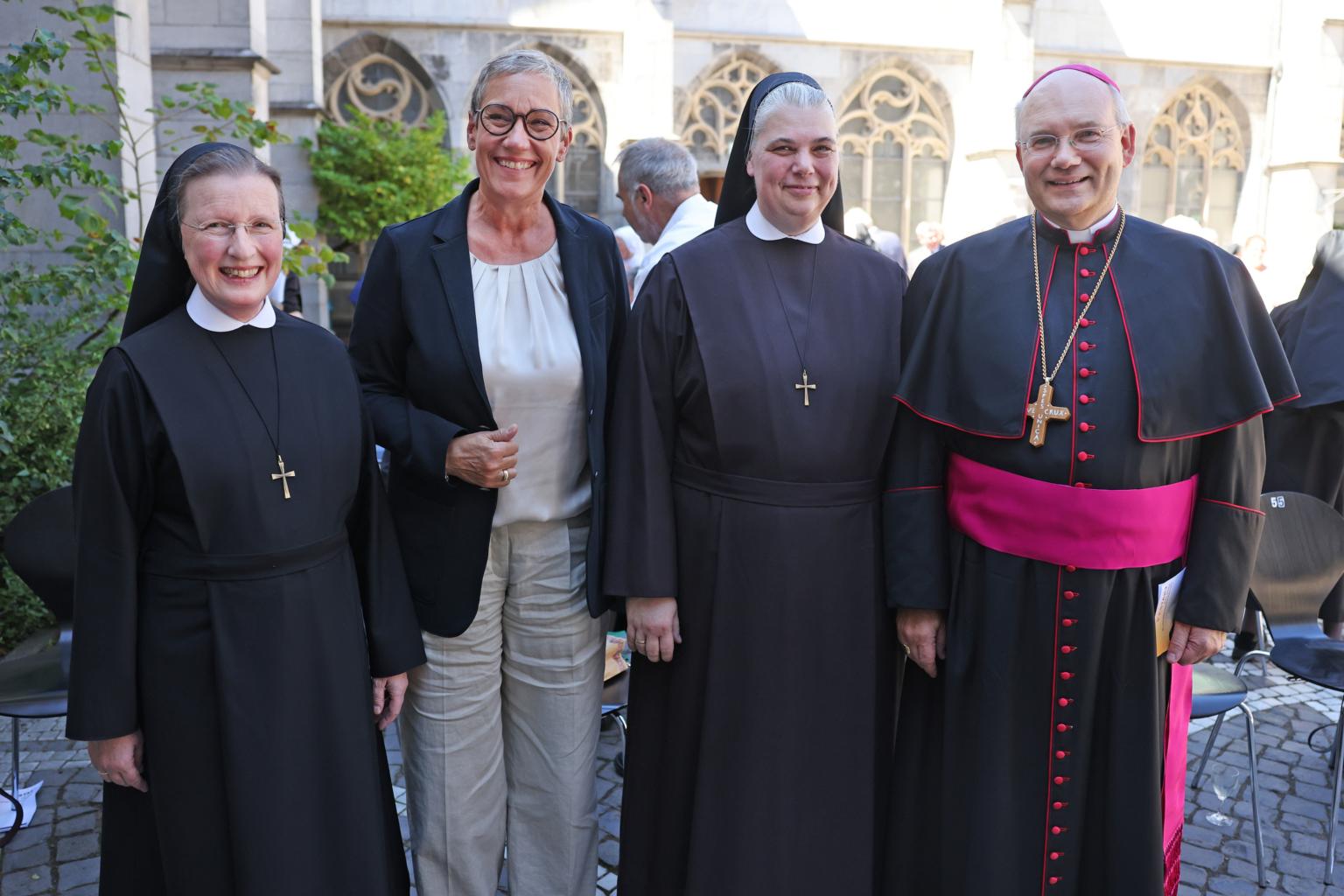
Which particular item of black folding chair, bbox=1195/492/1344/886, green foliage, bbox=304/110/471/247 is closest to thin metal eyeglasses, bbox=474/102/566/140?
black folding chair, bbox=1195/492/1344/886

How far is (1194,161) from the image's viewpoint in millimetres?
16969

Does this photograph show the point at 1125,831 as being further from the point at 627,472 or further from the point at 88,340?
the point at 88,340

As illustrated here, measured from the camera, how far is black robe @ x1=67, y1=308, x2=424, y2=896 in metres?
2.13

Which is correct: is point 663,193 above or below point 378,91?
below

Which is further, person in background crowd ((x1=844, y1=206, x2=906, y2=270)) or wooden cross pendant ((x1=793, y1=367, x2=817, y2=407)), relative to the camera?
person in background crowd ((x1=844, y1=206, x2=906, y2=270))

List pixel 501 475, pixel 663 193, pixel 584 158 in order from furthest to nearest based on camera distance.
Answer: pixel 584 158
pixel 663 193
pixel 501 475

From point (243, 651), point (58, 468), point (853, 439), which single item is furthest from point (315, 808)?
point (58, 468)

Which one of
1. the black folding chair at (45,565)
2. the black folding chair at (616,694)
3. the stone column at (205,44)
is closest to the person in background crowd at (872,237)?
the stone column at (205,44)

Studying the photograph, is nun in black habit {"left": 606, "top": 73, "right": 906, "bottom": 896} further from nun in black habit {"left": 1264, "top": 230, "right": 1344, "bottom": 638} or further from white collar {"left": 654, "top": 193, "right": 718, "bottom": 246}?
nun in black habit {"left": 1264, "top": 230, "right": 1344, "bottom": 638}

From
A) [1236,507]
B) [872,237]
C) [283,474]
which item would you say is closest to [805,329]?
[1236,507]

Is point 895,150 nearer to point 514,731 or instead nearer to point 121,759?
point 514,731

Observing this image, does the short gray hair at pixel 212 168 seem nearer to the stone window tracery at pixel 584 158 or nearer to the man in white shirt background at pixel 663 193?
the man in white shirt background at pixel 663 193

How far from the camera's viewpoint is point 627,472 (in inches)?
103

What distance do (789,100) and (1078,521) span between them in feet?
3.86
